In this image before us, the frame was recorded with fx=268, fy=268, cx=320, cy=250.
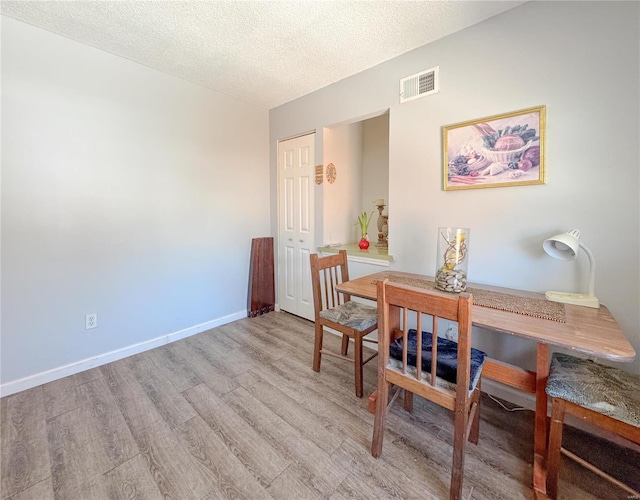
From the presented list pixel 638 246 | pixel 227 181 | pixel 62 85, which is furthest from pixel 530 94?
pixel 62 85

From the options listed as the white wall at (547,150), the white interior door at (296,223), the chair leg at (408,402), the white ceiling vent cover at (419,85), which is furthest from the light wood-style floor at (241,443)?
the white ceiling vent cover at (419,85)

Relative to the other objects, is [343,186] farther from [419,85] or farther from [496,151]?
[496,151]

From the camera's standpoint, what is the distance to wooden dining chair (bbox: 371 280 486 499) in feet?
3.46

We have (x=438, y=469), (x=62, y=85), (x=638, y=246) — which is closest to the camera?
(x=438, y=469)

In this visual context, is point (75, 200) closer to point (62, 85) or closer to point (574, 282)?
point (62, 85)

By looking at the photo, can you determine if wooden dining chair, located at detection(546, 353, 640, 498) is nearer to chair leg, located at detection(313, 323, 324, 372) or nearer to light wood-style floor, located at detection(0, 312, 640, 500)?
light wood-style floor, located at detection(0, 312, 640, 500)

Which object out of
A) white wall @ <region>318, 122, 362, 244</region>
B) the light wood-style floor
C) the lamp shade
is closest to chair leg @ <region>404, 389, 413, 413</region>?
Result: the light wood-style floor

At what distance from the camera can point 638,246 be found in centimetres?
141

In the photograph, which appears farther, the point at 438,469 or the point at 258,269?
the point at 258,269

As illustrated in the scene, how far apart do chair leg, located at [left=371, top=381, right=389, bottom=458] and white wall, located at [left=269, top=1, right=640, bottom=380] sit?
3.34 feet

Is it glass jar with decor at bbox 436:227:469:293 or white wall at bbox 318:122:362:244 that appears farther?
white wall at bbox 318:122:362:244

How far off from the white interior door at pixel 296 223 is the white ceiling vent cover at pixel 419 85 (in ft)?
3.53

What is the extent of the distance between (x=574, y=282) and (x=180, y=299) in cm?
317

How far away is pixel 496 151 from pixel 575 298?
3.27 feet
